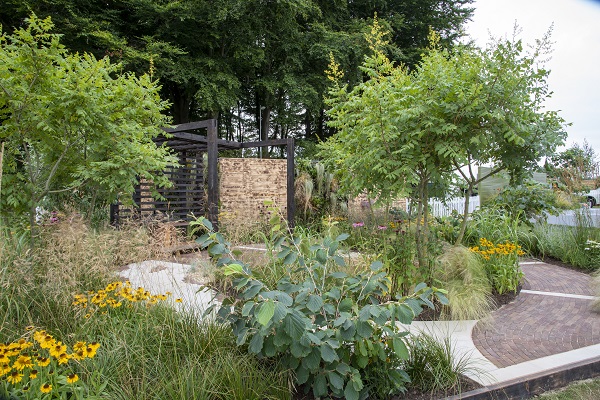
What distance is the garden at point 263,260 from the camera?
78.0 inches

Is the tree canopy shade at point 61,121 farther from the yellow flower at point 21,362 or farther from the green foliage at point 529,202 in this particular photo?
the green foliage at point 529,202

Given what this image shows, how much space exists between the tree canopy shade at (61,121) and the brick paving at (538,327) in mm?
3599

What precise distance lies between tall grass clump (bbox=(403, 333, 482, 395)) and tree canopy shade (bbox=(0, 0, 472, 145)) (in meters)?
11.3

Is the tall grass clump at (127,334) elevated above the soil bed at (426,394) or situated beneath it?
elevated above

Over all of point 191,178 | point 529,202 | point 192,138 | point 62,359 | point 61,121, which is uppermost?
point 192,138

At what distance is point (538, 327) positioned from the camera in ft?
11.6

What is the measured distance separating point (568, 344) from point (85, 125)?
4.47 m

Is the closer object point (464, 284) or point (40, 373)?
point (40, 373)

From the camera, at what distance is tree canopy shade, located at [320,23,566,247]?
154 inches

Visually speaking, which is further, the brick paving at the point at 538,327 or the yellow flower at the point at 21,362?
the brick paving at the point at 538,327

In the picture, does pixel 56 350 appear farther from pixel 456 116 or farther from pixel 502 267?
pixel 502 267

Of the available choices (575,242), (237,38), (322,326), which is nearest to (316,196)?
(575,242)

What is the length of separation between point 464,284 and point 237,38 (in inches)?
533

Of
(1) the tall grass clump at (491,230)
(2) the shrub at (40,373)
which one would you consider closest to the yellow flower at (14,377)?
(2) the shrub at (40,373)
